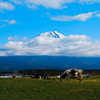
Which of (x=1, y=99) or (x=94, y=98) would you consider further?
(x=94, y=98)

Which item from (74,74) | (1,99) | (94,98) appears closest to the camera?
(1,99)

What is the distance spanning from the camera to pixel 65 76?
1318 inches

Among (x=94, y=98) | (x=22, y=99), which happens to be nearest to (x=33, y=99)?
(x=22, y=99)

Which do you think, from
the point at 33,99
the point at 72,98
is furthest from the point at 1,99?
the point at 72,98

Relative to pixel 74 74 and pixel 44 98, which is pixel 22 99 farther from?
pixel 74 74

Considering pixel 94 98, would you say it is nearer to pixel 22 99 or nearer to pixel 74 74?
pixel 22 99

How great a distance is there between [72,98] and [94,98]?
93.7 inches

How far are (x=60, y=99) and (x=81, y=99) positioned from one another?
2166mm

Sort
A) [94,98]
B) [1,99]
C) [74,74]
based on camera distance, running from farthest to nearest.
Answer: [74,74]
[94,98]
[1,99]

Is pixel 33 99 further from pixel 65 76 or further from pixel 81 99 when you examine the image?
pixel 65 76

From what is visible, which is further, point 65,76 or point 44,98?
point 65,76

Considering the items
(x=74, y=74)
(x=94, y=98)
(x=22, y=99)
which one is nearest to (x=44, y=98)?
(x=22, y=99)

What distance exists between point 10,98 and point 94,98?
879 cm

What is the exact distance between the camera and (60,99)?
55.2 feet
